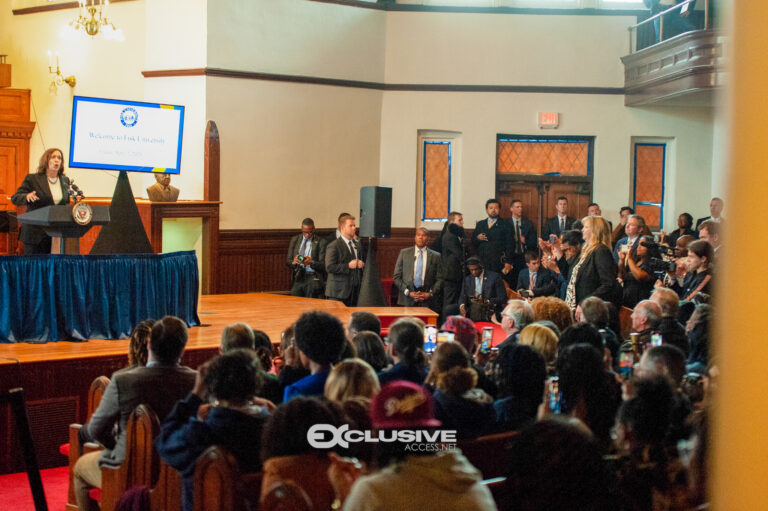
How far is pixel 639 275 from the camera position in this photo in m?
6.86

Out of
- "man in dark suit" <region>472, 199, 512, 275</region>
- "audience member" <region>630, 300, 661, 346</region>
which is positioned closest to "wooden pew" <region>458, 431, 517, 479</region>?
"audience member" <region>630, 300, 661, 346</region>

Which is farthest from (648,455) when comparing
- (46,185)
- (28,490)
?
(46,185)

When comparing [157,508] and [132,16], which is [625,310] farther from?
[132,16]

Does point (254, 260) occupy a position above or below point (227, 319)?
above

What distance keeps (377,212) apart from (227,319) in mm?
2597

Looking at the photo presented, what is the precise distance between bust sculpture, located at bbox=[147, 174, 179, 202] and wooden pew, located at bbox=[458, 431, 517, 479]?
22.1 ft

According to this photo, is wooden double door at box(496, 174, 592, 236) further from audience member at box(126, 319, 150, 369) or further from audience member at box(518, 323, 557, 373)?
audience member at box(126, 319, 150, 369)

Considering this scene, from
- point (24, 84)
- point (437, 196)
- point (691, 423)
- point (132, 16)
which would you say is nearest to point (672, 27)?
point (437, 196)

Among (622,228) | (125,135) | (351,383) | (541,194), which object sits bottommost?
(351,383)

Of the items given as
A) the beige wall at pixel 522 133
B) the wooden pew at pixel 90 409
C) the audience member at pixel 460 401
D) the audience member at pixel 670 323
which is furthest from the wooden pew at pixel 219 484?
the beige wall at pixel 522 133

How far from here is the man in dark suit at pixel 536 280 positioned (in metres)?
8.02

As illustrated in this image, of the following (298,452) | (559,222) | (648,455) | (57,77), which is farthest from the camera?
(57,77)

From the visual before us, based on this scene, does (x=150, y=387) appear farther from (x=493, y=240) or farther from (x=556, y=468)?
(x=493, y=240)

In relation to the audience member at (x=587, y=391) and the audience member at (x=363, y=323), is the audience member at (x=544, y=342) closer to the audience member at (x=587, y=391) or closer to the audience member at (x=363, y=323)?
the audience member at (x=587, y=391)
